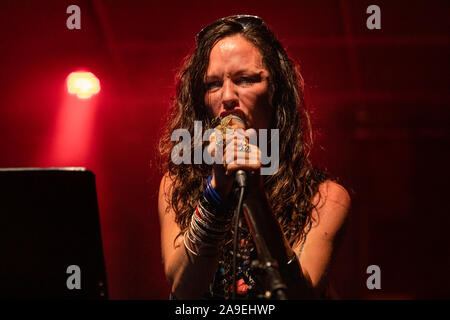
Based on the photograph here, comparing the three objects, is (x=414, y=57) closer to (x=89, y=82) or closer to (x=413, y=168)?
(x=413, y=168)

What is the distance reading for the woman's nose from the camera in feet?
4.86

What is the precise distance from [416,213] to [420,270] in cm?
31

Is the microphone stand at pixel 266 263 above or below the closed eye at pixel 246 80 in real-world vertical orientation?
below

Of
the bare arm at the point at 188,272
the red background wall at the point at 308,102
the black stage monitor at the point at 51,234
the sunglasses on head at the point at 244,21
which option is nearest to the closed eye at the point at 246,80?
the sunglasses on head at the point at 244,21

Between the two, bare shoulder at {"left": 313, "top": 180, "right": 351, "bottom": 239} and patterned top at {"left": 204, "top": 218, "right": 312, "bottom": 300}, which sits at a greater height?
bare shoulder at {"left": 313, "top": 180, "right": 351, "bottom": 239}

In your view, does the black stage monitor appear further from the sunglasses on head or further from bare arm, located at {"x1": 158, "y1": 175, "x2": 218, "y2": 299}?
the sunglasses on head

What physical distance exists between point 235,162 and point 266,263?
0.23 m

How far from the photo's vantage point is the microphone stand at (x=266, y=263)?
34.9 inches

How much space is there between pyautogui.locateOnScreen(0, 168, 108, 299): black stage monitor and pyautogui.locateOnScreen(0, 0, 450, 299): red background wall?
163 cm

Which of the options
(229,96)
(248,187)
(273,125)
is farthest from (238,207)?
(273,125)

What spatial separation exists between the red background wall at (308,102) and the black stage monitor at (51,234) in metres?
1.63

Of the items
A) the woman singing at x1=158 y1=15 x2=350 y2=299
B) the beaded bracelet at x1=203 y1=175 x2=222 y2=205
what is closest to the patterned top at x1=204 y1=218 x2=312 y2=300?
the woman singing at x1=158 y1=15 x2=350 y2=299

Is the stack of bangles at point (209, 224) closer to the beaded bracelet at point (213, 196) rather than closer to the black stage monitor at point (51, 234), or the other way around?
the beaded bracelet at point (213, 196)
